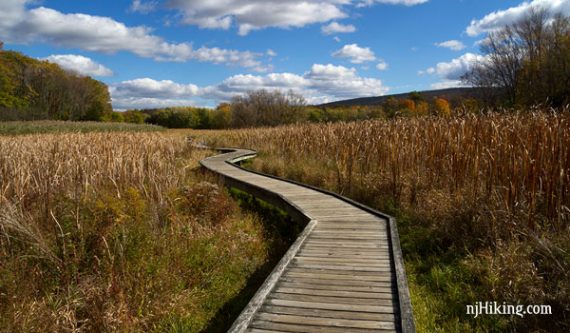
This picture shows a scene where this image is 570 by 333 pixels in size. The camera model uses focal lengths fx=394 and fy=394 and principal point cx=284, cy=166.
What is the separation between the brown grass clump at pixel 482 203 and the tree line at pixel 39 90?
144 ft

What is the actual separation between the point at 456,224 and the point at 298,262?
2533 mm

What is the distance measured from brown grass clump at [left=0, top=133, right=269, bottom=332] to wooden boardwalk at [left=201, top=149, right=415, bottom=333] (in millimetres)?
1147

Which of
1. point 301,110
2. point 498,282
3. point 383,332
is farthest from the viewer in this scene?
point 301,110

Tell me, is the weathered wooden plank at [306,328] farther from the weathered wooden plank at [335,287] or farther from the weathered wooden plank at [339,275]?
the weathered wooden plank at [339,275]

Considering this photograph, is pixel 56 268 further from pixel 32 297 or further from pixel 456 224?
pixel 456 224

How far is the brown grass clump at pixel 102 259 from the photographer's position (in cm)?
397

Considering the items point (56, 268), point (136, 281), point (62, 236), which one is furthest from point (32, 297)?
point (136, 281)

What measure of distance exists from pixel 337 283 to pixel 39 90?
2281 inches

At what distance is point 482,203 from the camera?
17.8 feet

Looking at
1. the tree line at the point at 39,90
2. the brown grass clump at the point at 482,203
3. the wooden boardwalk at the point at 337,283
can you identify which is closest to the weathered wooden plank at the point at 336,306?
the wooden boardwalk at the point at 337,283

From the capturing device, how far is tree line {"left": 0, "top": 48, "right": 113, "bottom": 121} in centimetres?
4491

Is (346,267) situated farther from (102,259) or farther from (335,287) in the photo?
(102,259)

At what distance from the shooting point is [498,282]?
4316 millimetres

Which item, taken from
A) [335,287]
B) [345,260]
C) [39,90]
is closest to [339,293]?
[335,287]
